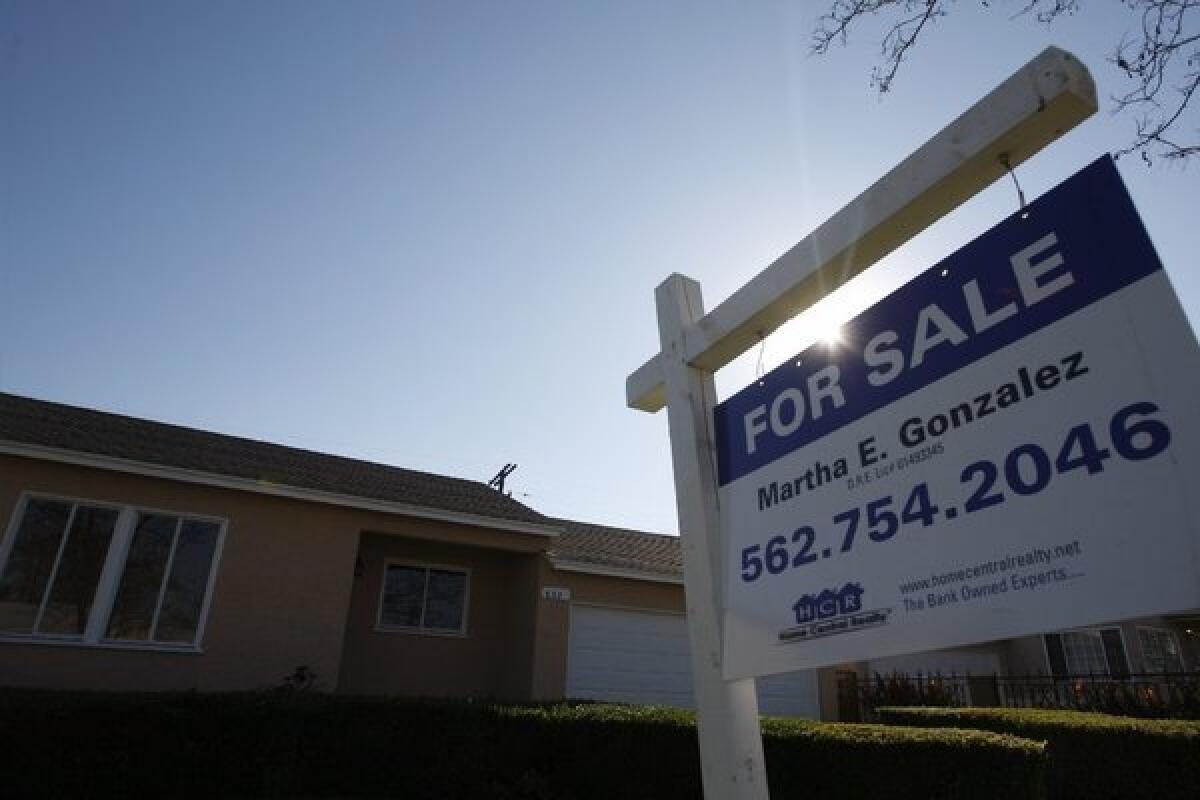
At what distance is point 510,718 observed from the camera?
8914 mm

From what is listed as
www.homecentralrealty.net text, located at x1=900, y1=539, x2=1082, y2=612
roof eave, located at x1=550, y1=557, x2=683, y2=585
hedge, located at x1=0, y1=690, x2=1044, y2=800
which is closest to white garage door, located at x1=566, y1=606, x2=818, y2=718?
roof eave, located at x1=550, y1=557, x2=683, y2=585

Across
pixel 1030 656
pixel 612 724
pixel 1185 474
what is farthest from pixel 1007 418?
pixel 1030 656

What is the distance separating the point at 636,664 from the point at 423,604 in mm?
4357

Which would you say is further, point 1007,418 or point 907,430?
point 907,430

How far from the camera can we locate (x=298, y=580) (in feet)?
39.6

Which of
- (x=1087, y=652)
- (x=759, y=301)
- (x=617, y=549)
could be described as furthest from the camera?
(x=1087, y=652)

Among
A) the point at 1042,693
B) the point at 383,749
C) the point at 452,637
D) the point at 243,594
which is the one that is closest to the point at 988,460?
the point at 383,749

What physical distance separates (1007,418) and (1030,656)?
2506cm

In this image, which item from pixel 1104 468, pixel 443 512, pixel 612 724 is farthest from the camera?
pixel 443 512

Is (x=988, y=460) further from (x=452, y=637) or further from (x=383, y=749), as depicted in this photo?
(x=452, y=637)

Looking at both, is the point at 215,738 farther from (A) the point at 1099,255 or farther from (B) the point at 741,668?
(A) the point at 1099,255

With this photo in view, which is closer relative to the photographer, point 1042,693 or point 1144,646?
point 1042,693

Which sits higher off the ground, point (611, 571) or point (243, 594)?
point (611, 571)

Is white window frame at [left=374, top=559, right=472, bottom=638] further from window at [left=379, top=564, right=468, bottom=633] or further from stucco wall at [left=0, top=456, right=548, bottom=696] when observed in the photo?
stucco wall at [left=0, top=456, right=548, bottom=696]
